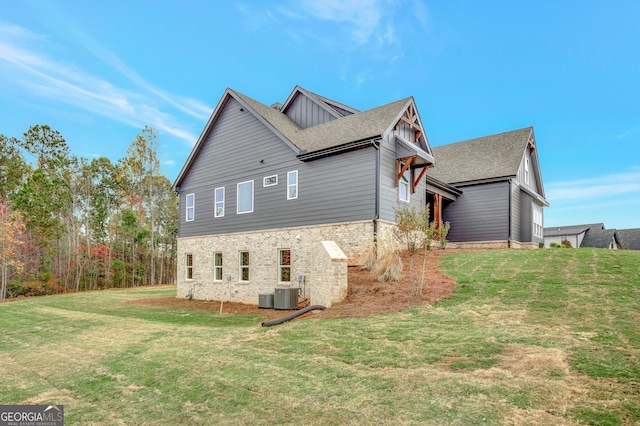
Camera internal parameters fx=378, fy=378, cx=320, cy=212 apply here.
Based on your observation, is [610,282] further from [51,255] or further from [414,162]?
[51,255]

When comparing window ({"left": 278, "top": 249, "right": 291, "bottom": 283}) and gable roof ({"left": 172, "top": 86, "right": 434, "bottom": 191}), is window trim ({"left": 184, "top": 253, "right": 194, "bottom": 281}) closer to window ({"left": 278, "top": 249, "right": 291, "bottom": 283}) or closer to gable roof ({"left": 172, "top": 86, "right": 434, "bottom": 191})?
gable roof ({"left": 172, "top": 86, "right": 434, "bottom": 191})

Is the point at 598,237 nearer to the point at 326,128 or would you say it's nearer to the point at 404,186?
the point at 404,186

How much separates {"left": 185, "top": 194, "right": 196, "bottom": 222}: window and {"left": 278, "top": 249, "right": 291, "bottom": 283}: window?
23.0 feet

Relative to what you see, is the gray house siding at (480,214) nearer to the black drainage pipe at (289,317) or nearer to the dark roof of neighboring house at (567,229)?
the black drainage pipe at (289,317)

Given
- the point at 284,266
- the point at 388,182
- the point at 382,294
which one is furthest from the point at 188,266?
the point at 382,294

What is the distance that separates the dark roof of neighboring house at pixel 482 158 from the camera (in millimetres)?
21203

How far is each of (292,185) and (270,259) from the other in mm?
3347

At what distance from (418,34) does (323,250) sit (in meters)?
12.7

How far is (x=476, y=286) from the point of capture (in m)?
10.8

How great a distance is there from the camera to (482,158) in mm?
23094

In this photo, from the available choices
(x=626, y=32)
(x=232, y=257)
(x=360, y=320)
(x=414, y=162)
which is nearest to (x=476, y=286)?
(x=360, y=320)

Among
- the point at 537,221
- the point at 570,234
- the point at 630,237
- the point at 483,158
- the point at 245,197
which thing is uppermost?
the point at 483,158

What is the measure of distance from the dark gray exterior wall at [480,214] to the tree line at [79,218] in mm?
27169

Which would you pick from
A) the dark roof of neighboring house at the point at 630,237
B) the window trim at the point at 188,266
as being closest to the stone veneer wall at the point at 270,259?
the window trim at the point at 188,266
